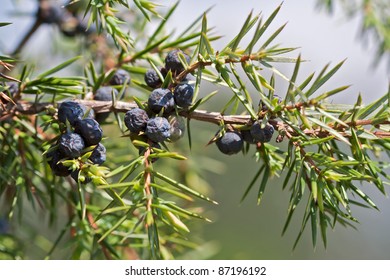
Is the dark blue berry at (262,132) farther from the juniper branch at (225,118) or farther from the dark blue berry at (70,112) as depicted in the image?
the dark blue berry at (70,112)

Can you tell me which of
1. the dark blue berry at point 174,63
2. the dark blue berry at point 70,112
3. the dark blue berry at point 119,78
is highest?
the dark blue berry at point 119,78

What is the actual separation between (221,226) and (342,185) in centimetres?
216

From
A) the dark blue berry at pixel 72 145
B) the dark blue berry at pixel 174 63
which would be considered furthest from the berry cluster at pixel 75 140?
the dark blue berry at pixel 174 63

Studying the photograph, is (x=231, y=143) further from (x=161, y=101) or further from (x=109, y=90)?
A: (x=109, y=90)

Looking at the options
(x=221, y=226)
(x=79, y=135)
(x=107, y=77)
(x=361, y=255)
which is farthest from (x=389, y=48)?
(x=361, y=255)

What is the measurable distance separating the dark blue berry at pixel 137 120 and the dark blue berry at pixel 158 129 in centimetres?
1

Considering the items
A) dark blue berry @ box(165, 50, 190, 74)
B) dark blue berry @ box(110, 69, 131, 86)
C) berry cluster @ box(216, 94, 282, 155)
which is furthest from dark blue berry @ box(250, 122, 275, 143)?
dark blue berry @ box(110, 69, 131, 86)

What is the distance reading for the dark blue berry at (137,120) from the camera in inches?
21.5

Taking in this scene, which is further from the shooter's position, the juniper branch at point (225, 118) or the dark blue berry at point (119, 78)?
the dark blue berry at point (119, 78)

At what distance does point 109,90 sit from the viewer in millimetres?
701

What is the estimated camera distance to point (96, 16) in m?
0.58

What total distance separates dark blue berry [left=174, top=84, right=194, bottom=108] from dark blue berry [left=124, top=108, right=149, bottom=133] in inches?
1.5

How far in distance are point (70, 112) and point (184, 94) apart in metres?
0.13

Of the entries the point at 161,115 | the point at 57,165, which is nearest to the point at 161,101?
the point at 161,115
